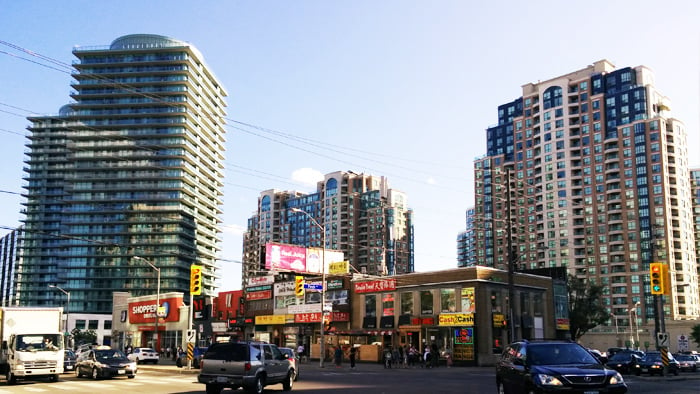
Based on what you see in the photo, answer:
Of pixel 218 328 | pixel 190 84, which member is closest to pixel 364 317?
pixel 218 328

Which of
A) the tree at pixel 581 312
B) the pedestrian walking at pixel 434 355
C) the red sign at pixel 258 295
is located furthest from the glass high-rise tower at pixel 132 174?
the pedestrian walking at pixel 434 355

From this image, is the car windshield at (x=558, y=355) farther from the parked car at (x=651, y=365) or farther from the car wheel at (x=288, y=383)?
the parked car at (x=651, y=365)

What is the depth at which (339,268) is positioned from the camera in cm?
6378

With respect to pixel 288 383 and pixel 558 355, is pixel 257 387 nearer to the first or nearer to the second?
pixel 288 383

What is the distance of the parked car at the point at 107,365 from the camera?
1250 inches

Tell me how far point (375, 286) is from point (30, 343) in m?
34.5

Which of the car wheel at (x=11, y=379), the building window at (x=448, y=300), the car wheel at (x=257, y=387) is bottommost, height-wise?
the car wheel at (x=11, y=379)

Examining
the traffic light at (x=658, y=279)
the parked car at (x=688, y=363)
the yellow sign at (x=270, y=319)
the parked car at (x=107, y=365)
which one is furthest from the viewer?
the yellow sign at (x=270, y=319)

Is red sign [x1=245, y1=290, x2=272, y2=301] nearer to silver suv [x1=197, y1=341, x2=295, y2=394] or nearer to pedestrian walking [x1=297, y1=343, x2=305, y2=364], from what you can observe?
pedestrian walking [x1=297, y1=343, x2=305, y2=364]

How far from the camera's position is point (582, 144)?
6053 inches

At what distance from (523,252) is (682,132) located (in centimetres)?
4553

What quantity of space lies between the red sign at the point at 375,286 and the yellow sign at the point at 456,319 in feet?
19.4

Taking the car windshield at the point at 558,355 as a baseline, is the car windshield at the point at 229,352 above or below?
below

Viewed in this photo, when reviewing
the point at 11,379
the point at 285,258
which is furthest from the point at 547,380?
the point at 285,258
